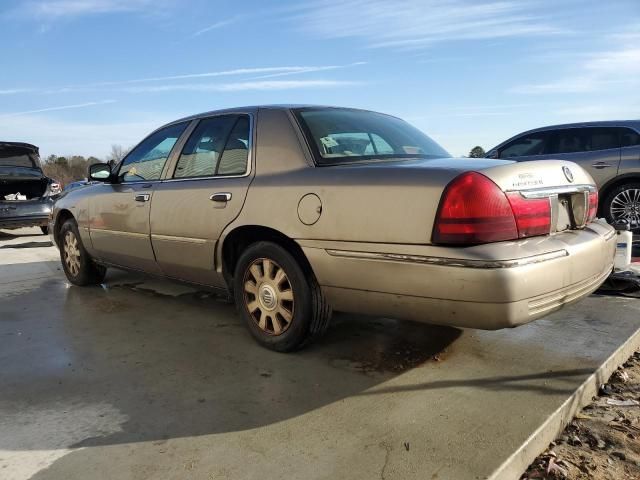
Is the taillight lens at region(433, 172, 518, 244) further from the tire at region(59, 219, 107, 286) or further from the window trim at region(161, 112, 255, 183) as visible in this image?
the tire at region(59, 219, 107, 286)

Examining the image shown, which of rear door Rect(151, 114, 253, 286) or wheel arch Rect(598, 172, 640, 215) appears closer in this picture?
rear door Rect(151, 114, 253, 286)

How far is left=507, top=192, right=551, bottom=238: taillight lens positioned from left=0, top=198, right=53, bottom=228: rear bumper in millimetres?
9389

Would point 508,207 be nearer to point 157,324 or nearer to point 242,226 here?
point 242,226

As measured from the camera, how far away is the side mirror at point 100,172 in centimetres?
463

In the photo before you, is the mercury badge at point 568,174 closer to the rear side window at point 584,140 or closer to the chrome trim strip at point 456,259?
the chrome trim strip at point 456,259

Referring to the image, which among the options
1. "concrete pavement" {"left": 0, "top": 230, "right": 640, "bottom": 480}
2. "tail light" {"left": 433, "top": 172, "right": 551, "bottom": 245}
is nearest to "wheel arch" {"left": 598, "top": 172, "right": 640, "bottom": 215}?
"concrete pavement" {"left": 0, "top": 230, "right": 640, "bottom": 480}

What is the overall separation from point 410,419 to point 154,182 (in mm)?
2697

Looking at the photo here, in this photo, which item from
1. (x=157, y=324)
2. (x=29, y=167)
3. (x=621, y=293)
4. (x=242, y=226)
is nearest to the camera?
(x=242, y=226)

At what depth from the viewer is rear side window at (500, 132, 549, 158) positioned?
299 inches

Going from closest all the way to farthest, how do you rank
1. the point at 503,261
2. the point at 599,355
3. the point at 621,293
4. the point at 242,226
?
the point at 503,261 → the point at 599,355 → the point at 242,226 → the point at 621,293

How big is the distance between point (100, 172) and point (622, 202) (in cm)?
642

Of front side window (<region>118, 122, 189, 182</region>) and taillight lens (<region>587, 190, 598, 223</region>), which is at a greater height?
front side window (<region>118, 122, 189, 182</region>)

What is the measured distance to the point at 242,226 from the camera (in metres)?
3.22

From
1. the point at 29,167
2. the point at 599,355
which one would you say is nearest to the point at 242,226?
the point at 599,355
